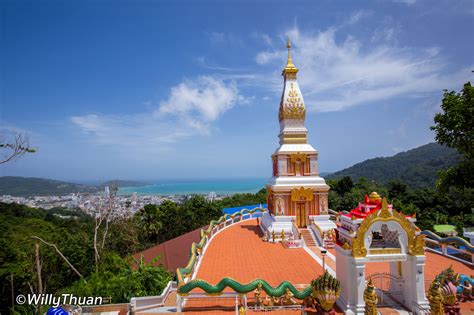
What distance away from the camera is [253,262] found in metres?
15.6

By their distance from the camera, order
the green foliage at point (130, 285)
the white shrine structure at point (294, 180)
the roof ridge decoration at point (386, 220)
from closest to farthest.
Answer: the roof ridge decoration at point (386, 220)
the green foliage at point (130, 285)
the white shrine structure at point (294, 180)

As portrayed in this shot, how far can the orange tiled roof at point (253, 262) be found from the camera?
44.0 feet

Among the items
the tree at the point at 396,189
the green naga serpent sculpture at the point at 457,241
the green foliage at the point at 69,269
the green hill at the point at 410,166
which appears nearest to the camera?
the green foliage at the point at 69,269

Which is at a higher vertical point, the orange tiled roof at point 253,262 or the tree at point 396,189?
the tree at point 396,189

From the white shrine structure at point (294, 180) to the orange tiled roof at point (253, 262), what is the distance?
2.44 m

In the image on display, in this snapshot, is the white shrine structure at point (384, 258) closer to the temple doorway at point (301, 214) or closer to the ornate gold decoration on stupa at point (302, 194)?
the ornate gold decoration on stupa at point (302, 194)

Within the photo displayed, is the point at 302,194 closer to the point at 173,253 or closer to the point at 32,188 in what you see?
the point at 173,253

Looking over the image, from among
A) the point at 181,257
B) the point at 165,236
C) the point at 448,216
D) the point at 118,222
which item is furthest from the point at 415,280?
the point at 448,216

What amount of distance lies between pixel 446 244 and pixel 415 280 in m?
9.14

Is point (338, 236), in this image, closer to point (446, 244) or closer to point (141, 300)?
point (141, 300)

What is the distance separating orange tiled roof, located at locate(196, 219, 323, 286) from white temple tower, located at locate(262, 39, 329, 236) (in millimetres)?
2674

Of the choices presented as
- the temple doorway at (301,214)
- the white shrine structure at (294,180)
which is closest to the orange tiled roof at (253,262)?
the white shrine structure at (294,180)

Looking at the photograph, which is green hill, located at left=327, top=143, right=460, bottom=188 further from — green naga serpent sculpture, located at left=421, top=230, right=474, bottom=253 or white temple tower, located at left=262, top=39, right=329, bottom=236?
green naga serpent sculpture, located at left=421, top=230, right=474, bottom=253

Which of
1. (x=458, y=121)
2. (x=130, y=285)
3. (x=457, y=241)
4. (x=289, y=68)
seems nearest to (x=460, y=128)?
(x=458, y=121)
